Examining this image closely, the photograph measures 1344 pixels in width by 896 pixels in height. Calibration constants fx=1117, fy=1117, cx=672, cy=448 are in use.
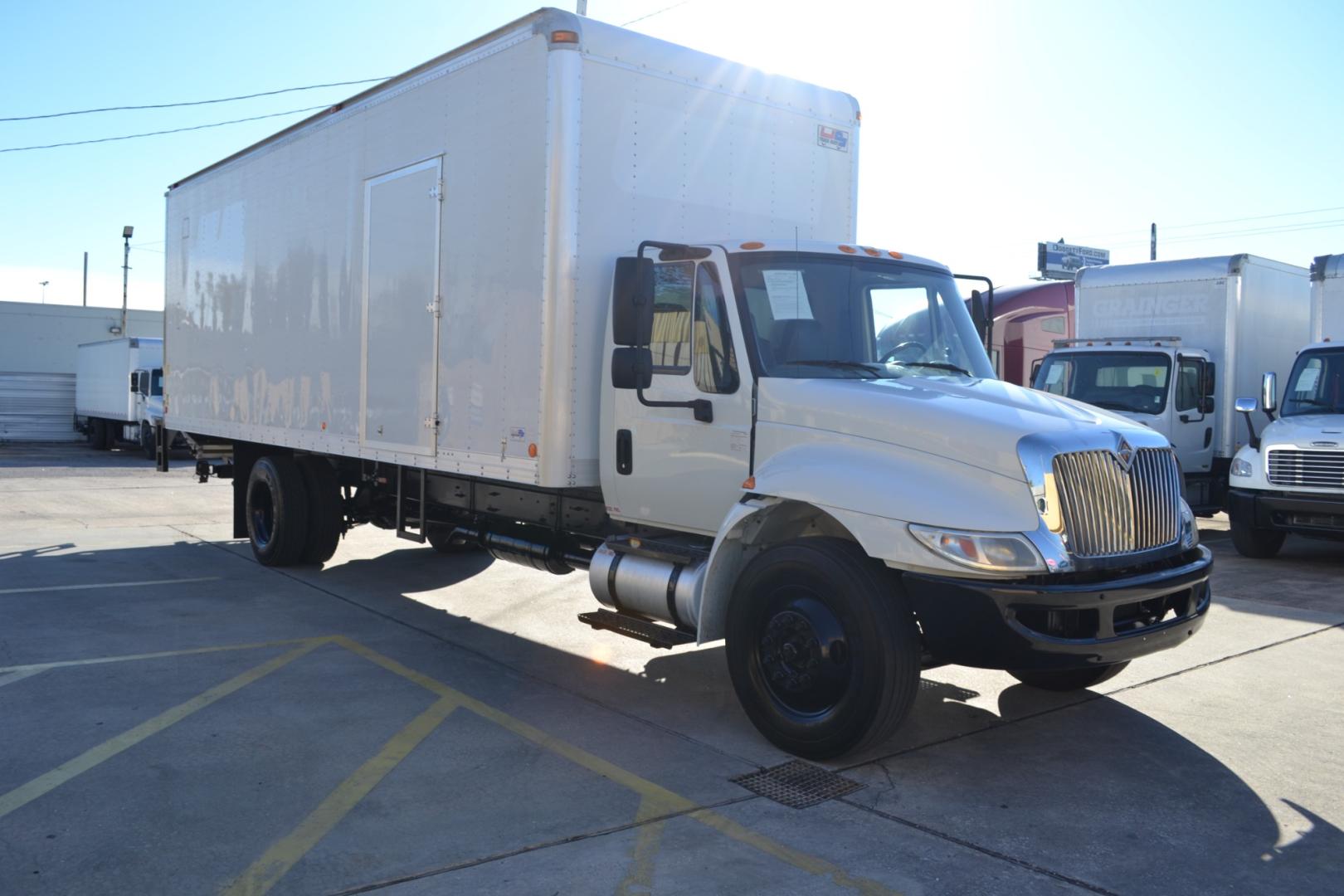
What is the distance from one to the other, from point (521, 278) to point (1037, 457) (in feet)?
11.2

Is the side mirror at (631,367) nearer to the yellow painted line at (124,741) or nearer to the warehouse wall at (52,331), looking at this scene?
the yellow painted line at (124,741)

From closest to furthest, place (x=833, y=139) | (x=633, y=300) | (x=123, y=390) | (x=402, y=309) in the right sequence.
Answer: (x=633, y=300), (x=833, y=139), (x=402, y=309), (x=123, y=390)

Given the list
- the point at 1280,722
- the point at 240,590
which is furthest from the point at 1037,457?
the point at 240,590

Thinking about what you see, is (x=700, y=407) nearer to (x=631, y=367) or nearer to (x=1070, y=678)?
(x=631, y=367)

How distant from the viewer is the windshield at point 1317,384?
12.3 meters

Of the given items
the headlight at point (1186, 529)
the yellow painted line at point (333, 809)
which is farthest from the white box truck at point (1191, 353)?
the yellow painted line at point (333, 809)

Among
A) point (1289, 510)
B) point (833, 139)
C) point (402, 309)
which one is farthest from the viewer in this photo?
point (1289, 510)

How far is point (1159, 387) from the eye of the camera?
46.0 feet

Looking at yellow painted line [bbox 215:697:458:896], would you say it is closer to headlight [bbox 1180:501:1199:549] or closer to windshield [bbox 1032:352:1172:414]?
headlight [bbox 1180:501:1199:549]

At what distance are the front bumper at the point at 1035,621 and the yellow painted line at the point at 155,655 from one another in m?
4.71

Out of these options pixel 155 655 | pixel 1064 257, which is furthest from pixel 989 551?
pixel 1064 257

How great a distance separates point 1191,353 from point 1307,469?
9.02 ft

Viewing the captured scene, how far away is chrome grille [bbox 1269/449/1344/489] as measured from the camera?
37.6 feet

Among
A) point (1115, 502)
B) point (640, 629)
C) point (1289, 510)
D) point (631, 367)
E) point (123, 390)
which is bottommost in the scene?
point (640, 629)
